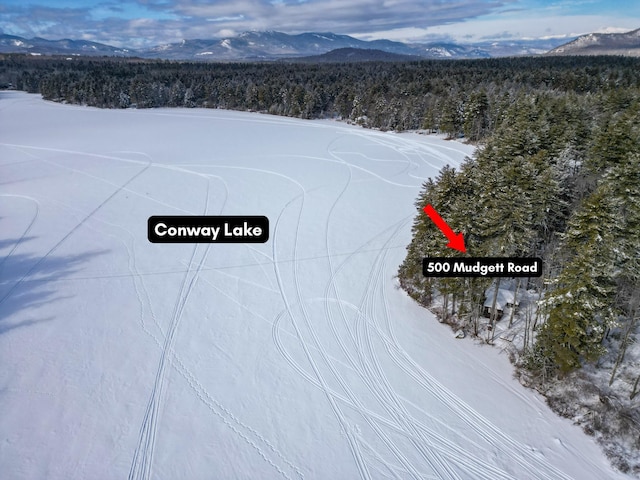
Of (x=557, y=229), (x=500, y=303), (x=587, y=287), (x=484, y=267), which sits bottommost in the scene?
(x=500, y=303)

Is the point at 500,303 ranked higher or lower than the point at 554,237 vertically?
lower

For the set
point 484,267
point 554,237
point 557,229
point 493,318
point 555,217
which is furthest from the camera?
point 554,237

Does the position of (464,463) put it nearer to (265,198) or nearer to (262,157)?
(265,198)

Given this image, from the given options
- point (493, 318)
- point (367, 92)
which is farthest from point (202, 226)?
point (367, 92)

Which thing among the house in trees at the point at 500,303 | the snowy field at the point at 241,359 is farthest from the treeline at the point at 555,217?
the snowy field at the point at 241,359

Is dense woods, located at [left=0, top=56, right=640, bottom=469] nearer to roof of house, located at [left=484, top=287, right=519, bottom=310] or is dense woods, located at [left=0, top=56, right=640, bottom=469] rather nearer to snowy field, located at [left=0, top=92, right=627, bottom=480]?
roof of house, located at [left=484, top=287, right=519, bottom=310]

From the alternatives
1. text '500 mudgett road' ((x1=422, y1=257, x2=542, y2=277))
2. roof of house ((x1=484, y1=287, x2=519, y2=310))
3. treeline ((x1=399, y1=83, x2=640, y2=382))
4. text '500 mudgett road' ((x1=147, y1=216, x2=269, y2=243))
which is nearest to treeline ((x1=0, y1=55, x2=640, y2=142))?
treeline ((x1=399, y1=83, x2=640, y2=382))

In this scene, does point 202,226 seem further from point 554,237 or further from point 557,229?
point 554,237
